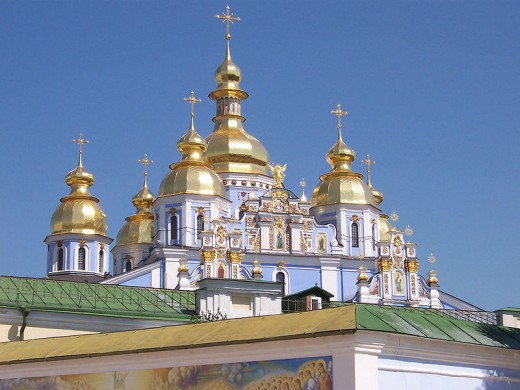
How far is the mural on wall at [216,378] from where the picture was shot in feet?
56.4

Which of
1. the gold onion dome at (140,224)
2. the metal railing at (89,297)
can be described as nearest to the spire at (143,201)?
the gold onion dome at (140,224)

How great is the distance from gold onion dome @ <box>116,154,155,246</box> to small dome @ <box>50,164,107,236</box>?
1.72m

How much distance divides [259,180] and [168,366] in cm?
4062

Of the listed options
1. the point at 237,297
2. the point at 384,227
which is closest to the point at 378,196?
the point at 384,227

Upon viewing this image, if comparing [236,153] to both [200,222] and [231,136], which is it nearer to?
[231,136]

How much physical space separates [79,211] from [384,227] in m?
15.5

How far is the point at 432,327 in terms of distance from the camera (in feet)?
62.4

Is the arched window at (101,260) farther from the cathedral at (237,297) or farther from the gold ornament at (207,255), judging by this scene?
the gold ornament at (207,255)

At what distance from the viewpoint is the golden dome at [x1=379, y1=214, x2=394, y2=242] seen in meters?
59.8

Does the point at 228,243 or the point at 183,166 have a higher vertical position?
the point at 183,166

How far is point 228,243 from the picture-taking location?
50750 mm

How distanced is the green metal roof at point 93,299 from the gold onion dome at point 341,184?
2510cm

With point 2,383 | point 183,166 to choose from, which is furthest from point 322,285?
point 2,383

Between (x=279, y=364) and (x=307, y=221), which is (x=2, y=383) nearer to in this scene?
(x=279, y=364)
